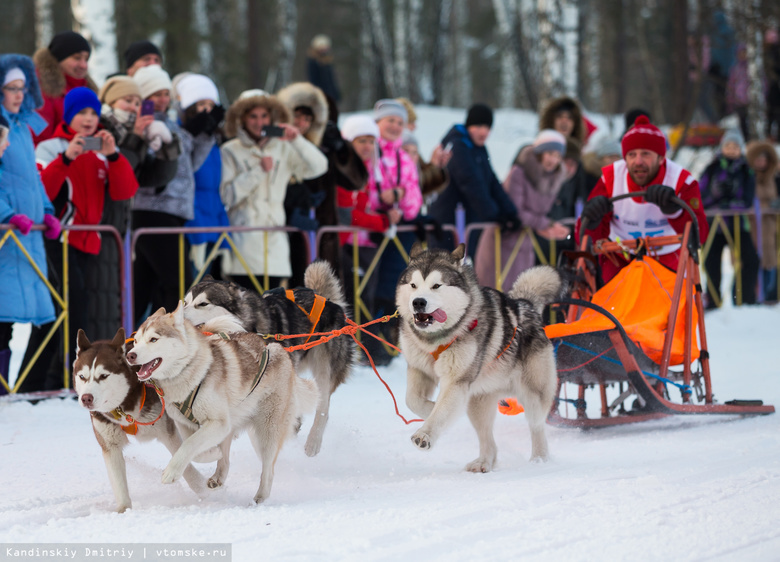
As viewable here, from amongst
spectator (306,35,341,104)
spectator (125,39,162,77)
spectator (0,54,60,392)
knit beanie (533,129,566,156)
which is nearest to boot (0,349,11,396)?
spectator (0,54,60,392)

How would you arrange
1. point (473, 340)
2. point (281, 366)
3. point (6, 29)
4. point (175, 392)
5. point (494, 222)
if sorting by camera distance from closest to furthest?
point (175, 392), point (281, 366), point (473, 340), point (494, 222), point (6, 29)

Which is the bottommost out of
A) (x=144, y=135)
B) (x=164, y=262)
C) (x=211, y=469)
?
(x=211, y=469)

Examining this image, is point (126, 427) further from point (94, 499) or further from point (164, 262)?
point (164, 262)

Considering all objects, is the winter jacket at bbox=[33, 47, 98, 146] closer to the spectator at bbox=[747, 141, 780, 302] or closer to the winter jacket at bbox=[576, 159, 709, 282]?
the winter jacket at bbox=[576, 159, 709, 282]

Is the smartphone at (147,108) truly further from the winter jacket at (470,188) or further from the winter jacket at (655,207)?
the winter jacket at (655,207)

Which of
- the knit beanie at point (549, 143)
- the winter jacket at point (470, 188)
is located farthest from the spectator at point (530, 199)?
the winter jacket at point (470, 188)

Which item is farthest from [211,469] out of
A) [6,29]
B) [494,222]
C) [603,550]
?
[6,29]

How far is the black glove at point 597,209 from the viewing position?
4938 mm

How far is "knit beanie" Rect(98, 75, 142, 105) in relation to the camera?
18.0ft

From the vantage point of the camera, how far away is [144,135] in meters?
5.48

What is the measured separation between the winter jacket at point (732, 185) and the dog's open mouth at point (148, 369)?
7.63 meters

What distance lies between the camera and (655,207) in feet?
16.5

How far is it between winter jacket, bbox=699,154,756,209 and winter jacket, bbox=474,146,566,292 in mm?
2569

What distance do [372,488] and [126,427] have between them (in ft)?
3.24
